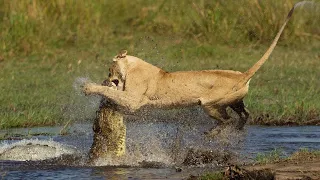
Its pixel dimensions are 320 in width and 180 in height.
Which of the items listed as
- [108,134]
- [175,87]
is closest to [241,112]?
[175,87]

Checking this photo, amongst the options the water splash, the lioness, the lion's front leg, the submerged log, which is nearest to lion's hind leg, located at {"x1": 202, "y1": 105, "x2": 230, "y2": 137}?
the lioness

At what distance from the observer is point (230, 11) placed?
14.3 meters

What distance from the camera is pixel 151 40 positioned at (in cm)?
1413

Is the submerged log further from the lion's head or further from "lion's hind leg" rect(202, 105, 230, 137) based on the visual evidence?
"lion's hind leg" rect(202, 105, 230, 137)

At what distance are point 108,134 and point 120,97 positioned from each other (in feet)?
1.06

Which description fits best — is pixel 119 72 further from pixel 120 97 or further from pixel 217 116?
pixel 217 116

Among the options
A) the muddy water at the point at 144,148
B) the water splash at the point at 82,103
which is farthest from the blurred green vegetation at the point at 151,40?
the water splash at the point at 82,103

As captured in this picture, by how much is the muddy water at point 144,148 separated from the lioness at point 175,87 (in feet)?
1.26

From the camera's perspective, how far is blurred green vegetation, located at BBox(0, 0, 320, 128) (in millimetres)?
12172

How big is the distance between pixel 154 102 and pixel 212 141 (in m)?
0.62

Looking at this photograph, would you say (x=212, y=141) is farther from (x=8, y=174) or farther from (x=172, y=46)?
(x=172, y=46)

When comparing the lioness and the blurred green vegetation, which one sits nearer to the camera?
the lioness

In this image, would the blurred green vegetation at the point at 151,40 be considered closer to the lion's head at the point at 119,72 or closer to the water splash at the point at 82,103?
the water splash at the point at 82,103

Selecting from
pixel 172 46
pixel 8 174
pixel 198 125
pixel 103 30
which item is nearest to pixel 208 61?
pixel 172 46
